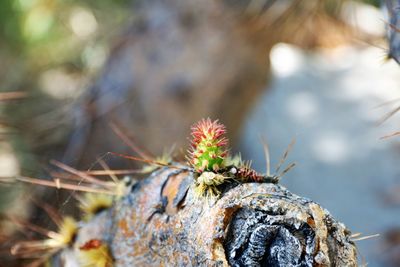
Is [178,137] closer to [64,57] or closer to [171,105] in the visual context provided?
[171,105]

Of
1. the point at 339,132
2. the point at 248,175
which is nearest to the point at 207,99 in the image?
the point at 339,132

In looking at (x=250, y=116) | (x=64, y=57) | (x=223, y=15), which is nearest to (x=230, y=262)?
(x=223, y=15)

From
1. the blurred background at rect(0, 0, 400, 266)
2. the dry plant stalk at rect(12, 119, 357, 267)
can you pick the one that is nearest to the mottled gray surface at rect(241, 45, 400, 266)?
the blurred background at rect(0, 0, 400, 266)

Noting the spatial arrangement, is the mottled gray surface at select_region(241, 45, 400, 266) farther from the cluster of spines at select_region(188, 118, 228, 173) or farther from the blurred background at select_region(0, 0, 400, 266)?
the cluster of spines at select_region(188, 118, 228, 173)

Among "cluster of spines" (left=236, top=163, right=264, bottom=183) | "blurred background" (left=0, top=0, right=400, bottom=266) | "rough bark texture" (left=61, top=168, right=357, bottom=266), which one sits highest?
"blurred background" (left=0, top=0, right=400, bottom=266)

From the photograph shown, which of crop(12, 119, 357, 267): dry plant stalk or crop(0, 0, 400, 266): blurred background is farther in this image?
crop(0, 0, 400, 266): blurred background

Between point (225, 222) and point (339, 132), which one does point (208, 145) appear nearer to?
point (225, 222)
